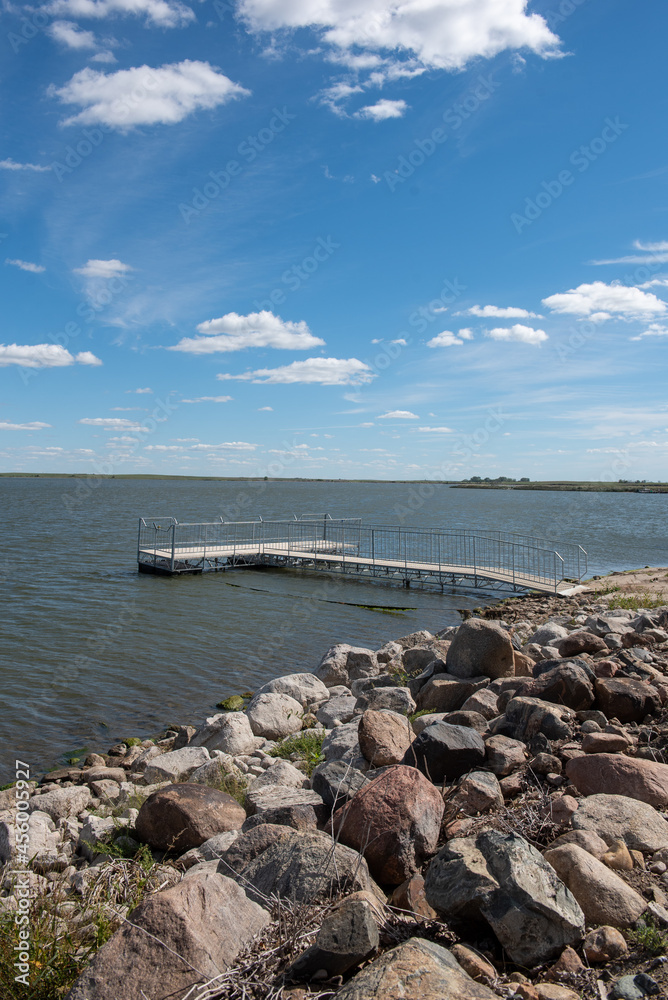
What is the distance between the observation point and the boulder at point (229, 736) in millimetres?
7730

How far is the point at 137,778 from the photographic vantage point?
7.69 m

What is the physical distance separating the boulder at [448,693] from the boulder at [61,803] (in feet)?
12.6

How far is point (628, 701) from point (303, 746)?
12.4ft

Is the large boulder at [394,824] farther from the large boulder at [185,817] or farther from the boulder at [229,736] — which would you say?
the boulder at [229,736]

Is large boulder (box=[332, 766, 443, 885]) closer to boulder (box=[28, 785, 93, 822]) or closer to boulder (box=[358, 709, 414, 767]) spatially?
boulder (box=[358, 709, 414, 767])

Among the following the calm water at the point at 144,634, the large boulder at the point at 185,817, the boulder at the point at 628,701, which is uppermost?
the boulder at the point at 628,701

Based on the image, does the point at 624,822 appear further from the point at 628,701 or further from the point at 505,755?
the point at 628,701

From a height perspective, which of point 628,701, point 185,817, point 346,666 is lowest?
point 346,666

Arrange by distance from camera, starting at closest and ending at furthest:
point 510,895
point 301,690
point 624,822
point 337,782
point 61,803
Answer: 1. point 510,895
2. point 624,822
3. point 337,782
4. point 61,803
5. point 301,690

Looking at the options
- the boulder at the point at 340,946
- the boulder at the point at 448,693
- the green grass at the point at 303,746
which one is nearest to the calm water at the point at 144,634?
the green grass at the point at 303,746

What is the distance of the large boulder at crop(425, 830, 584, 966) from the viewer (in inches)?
106

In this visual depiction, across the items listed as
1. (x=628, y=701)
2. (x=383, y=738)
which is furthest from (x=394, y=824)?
(x=628, y=701)

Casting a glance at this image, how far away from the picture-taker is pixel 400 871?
336 centimetres

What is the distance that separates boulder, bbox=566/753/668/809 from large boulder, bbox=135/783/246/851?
256cm
